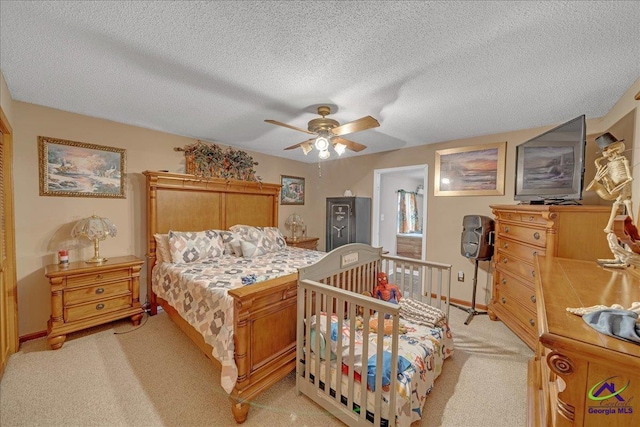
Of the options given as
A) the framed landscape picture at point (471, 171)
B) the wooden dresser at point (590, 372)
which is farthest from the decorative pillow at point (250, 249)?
the wooden dresser at point (590, 372)

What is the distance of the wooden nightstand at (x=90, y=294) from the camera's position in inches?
92.4

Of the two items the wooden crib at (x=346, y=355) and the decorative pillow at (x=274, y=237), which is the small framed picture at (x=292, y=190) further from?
the wooden crib at (x=346, y=355)

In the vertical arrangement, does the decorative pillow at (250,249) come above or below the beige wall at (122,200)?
below

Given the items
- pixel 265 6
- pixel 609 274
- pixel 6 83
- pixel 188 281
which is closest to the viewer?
pixel 265 6

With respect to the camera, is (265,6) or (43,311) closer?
(265,6)

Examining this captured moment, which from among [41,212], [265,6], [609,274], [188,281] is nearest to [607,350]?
[609,274]

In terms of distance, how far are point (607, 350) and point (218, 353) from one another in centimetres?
197

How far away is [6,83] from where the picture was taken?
6.66ft

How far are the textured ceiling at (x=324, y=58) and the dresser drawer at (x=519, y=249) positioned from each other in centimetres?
134

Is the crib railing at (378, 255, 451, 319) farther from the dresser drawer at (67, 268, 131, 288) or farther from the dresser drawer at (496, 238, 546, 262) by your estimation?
the dresser drawer at (67, 268, 131, 288)

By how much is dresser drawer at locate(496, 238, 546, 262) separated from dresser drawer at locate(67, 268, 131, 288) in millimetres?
4159

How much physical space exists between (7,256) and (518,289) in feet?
16.1

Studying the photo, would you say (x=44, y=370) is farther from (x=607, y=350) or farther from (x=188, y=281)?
(x=607, y=350)

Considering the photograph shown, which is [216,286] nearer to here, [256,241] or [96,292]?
[256,241]
